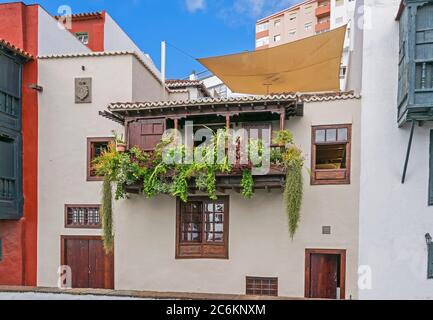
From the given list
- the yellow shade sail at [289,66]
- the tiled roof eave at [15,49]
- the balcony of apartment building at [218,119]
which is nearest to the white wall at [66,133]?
the tiled roof eave at [15,49]

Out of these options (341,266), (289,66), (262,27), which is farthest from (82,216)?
(262,27)

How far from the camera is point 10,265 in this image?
33.1 feet

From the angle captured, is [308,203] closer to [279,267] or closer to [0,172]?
[279,267]

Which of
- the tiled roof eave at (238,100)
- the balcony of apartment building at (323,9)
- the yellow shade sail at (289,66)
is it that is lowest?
the tiled roof eave at (238,100)

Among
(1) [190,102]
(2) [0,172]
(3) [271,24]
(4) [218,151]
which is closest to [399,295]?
(4) [218,151]

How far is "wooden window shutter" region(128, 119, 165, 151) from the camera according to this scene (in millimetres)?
9086

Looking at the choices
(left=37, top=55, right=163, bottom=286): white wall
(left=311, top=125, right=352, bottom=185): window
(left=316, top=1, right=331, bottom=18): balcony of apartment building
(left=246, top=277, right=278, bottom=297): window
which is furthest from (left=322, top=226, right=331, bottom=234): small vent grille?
(left=316, top=1, right=331, bottom=18): balcony of apartment building

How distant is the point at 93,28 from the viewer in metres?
14.8

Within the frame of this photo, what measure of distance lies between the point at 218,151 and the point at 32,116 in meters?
5.98

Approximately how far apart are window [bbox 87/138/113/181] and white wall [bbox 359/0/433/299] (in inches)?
275

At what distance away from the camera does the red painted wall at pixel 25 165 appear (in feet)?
33.1

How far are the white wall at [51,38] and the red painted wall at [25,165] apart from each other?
194 millimetres

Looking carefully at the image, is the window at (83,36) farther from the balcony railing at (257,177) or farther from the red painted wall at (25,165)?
the balcony railing at (257,177)

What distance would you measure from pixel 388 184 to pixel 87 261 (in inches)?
329
